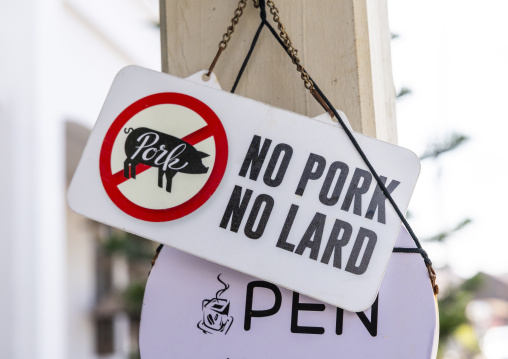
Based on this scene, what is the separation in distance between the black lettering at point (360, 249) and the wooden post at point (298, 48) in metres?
0.12

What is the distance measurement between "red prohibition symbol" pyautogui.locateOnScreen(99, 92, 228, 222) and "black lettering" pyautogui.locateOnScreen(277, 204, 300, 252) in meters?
0.06

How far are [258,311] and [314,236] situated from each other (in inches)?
3.3

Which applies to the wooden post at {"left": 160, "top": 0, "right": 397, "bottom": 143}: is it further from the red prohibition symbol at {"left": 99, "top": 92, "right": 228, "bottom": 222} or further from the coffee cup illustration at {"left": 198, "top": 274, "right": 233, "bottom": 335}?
the coffee cup illustration at {"left": 198, "top": 274, "right": 233, "bottom": 335}

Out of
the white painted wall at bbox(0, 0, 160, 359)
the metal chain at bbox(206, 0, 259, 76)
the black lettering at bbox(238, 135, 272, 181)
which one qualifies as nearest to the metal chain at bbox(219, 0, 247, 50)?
the metal chain at bbox(206, 0, 259, 76)

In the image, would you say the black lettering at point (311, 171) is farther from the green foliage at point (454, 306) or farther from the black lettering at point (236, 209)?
the green foliage at point (454, 306)

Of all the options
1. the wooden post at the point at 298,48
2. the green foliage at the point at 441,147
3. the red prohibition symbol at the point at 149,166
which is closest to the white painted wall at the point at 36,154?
the green foliage at the point at 441,147

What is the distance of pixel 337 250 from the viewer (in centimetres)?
50

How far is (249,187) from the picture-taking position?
515 mm

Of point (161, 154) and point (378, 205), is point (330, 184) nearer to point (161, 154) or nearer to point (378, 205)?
point (378, 205)

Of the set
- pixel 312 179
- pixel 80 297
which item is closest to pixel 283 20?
pixel 312 179

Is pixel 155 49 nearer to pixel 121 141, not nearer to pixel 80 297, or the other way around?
pixel 80 297

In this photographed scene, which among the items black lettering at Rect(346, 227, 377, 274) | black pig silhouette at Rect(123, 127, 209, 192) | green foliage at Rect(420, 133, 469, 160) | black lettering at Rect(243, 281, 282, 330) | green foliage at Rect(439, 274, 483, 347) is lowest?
black lettering at Rect(243, 281, 282, 330)

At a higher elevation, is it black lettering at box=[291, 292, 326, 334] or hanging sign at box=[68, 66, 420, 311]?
hanging sign at box=[68, 66, 420, 311]

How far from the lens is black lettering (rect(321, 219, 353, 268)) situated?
50 cm
